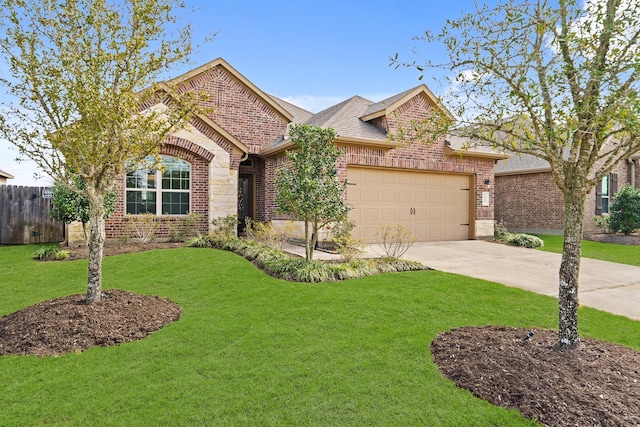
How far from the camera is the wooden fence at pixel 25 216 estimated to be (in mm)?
12688

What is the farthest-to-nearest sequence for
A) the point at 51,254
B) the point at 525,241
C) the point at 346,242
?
the point at 525,241 < the point at 51,254 < the point at 346,242

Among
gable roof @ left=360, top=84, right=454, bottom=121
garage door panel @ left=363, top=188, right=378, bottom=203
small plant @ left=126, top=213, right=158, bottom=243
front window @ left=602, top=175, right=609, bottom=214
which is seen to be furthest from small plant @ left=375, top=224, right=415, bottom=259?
front window @ left=602, top=175, right=609, bottom=214

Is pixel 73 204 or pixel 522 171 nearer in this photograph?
pixel 73 204

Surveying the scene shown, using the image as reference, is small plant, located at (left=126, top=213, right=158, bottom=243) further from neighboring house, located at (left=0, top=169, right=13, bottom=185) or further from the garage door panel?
neighboring house, located at (left=0, top=169, right=13, bottom=185)

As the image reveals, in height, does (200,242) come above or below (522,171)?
below

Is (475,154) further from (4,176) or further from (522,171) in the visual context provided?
(4,176)

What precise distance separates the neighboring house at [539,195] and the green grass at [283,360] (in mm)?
13094

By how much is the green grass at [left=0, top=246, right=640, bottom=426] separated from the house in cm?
513

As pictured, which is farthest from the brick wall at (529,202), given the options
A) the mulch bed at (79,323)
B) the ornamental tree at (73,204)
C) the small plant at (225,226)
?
the mulch bed at (79,323)

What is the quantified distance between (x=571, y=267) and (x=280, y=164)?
998 centimetres

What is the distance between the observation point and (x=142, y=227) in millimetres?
11266

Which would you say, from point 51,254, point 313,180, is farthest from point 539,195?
point 51,254

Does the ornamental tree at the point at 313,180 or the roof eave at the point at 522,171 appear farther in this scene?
the roof eave at the point at 522,171

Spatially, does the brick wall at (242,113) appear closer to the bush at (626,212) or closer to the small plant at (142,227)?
the small plant at (142,227)
